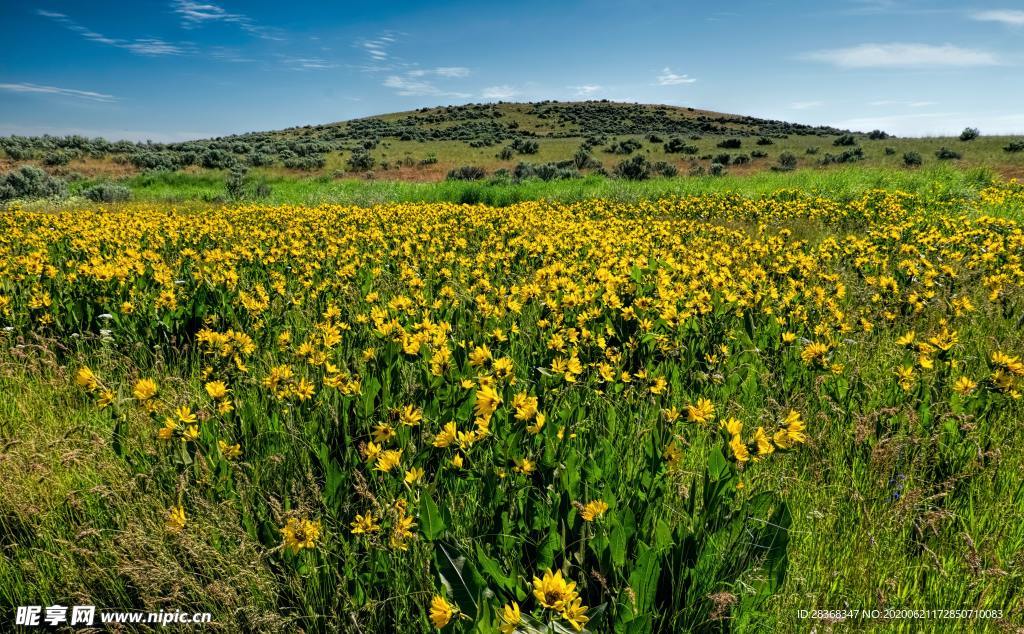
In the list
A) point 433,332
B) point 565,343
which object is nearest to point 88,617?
point 433,332

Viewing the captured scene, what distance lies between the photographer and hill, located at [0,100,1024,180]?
1281 inches

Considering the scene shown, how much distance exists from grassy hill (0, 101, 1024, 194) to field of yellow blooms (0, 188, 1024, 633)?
23.0 m

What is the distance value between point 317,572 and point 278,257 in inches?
238

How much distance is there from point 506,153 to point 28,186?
30.0 meters

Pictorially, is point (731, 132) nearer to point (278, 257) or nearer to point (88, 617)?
point (278, 257)

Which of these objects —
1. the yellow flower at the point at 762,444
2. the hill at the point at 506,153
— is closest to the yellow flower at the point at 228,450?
the yellow flower at the point at 762,444

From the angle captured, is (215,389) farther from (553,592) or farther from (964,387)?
(964,387)

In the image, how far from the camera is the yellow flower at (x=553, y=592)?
163cm

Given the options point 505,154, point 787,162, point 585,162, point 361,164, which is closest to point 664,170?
point 585,162

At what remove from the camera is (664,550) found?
211 cm

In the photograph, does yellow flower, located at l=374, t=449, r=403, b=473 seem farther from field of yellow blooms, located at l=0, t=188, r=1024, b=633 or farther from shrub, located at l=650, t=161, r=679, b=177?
shrub, located at l=650, t=161, r=679, b=177

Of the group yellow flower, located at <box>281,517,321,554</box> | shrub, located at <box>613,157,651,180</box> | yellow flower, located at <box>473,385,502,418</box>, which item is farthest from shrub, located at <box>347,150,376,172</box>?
yellow flower, located at <box>281,517,321,554</box>

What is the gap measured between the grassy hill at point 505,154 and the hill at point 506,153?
88mm

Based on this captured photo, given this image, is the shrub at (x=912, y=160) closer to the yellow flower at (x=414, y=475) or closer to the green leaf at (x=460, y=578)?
the yellow flower at (x=414, y=475)
